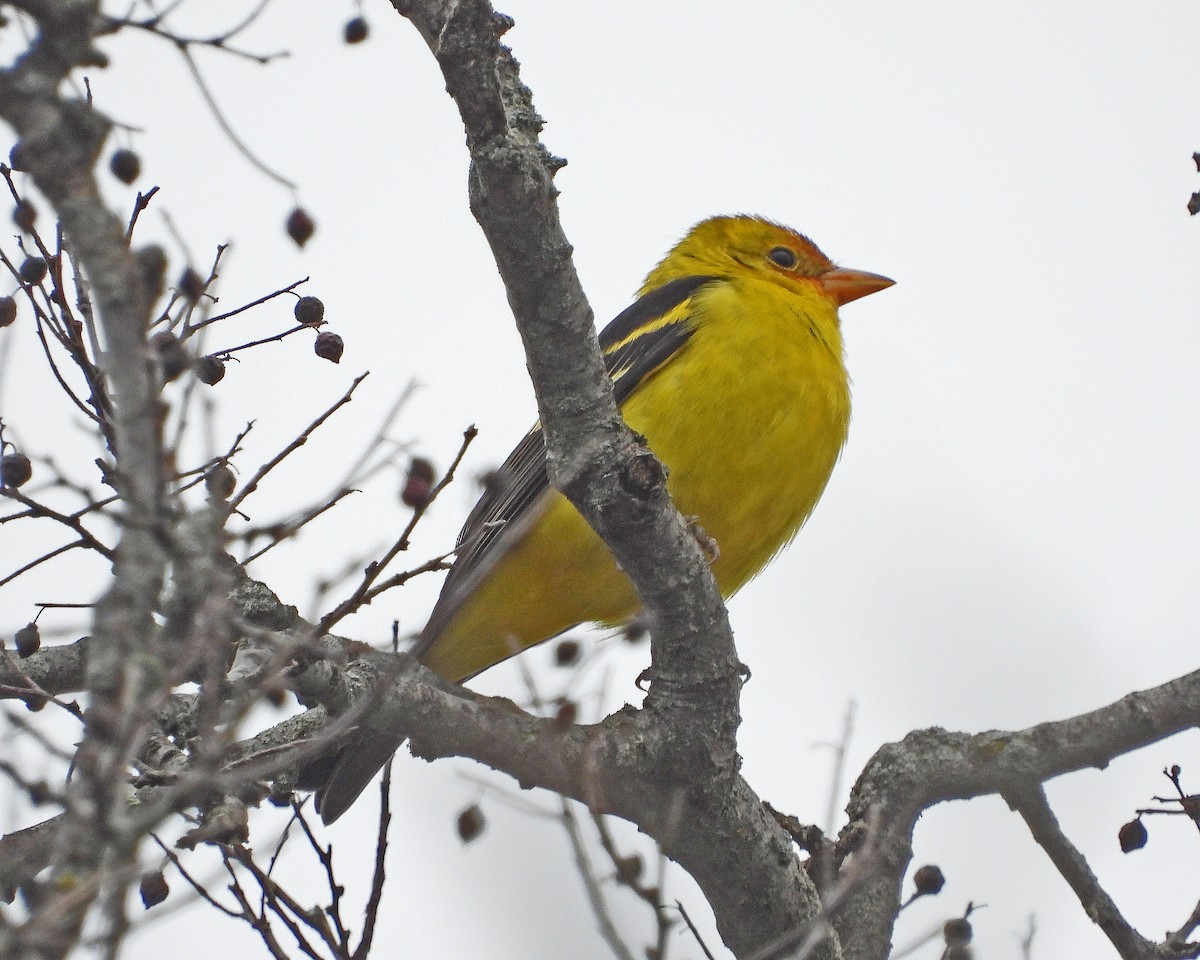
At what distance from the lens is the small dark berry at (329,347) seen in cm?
383

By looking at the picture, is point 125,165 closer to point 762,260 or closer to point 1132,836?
point 1132,836

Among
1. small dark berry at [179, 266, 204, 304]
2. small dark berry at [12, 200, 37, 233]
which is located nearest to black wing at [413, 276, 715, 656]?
small dark berry at [12, 200, 37, 233]

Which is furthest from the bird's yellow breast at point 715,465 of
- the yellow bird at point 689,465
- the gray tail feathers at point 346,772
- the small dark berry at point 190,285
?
the small dark berry at point 190,285

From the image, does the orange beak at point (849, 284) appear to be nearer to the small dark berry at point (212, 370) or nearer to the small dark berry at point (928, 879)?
the small dark berry at point (928, 879)

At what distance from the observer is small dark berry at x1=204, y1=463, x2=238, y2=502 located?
9.21ft

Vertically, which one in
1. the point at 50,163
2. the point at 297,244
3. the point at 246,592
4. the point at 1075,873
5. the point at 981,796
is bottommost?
the point at 1075,873

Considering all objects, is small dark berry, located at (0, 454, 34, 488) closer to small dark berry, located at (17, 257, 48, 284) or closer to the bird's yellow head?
small dark berry, located at (17, 257, 48, 284)

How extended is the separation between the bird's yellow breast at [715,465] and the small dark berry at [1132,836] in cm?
170

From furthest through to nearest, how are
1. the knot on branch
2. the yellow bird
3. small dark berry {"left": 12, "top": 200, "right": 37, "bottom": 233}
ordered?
1. the yellow bird
2. the knot on branch
3. small dark berry {"left": 12, "top": 200, "right": 37, "bottom": 233}

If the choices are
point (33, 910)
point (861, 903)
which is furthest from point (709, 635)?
point (33, 910)

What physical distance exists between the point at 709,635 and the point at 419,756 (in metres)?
0.87

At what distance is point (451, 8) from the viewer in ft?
10.1

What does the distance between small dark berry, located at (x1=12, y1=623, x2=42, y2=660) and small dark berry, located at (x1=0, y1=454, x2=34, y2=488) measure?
1.40 ft

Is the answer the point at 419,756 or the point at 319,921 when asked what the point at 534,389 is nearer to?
the point at 419,756
